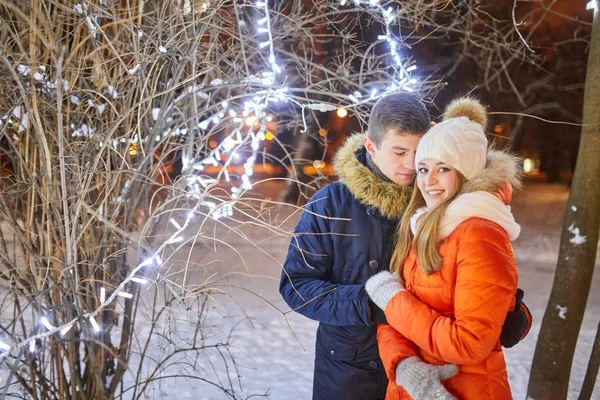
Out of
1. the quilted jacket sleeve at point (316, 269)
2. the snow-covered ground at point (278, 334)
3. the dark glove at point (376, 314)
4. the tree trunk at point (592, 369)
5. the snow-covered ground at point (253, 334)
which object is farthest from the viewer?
the snow-covered ground at point (278, 334)

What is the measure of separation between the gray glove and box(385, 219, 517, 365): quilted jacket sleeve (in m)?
0.06

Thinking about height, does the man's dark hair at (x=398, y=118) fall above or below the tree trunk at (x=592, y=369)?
above

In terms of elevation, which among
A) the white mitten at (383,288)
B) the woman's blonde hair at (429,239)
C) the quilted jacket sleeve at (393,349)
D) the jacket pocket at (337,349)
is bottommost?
the quilted jacket sleeve at (393,349)

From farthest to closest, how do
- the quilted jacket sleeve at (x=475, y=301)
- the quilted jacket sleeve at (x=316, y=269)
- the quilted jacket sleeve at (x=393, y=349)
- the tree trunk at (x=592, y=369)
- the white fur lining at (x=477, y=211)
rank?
1. the tree trunk at (x=592, y=369)
2. the quilted jacket sleeve at (x=316, y=269)
3. the quilted jacket sleeve at (x=393, y=349)
4. the white fur lining at (x=477, y=211)
5. the quilted jacket sleeve at (x=475, y=301)

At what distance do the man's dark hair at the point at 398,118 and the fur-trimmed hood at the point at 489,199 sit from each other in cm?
35

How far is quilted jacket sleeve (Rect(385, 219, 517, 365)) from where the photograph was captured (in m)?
1.97

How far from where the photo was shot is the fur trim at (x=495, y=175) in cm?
217

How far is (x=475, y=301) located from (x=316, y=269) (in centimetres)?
86

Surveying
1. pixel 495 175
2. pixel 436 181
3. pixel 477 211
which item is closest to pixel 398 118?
pixel 436 181

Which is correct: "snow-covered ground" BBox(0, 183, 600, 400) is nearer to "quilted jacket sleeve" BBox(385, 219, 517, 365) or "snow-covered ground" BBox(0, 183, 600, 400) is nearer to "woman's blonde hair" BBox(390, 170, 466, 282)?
"woman's blonde hair" BBox(390, 170, 466, 282)

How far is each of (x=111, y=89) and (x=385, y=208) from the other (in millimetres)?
1627

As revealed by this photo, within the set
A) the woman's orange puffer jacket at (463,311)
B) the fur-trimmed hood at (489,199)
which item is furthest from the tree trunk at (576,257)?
the woman's orange puffer jacket at (463,311)

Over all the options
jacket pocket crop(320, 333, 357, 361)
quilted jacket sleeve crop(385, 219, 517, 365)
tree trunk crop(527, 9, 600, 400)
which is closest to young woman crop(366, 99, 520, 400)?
quilted jacket sleeve crop(385, 219, 517, 365)

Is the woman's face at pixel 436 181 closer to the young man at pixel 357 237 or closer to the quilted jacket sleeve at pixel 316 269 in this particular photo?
the young man at pixel 357 237
